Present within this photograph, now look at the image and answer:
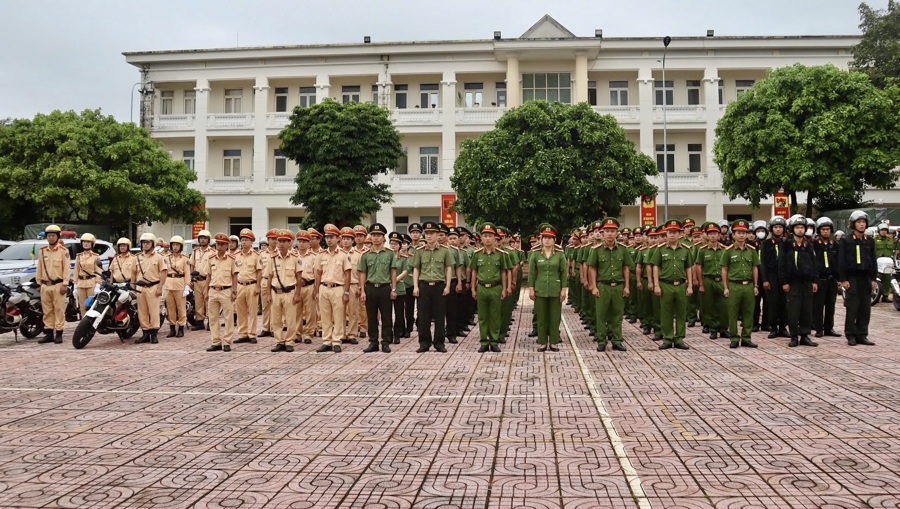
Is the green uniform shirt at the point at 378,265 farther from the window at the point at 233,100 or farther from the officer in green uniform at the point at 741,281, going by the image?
the window at the point at 233,100

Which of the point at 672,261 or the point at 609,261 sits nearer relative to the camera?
the point at 609,261

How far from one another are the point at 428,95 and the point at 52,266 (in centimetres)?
2976

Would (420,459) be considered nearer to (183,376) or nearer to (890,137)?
(183,376)

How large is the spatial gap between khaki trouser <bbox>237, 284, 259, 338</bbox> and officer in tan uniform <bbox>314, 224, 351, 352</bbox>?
56.2 inches

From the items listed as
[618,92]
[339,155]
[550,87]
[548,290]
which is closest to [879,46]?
[618,92]

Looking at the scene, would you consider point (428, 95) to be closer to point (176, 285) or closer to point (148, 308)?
point (176, 285)

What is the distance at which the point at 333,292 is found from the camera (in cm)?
1137

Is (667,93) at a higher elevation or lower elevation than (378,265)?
higher

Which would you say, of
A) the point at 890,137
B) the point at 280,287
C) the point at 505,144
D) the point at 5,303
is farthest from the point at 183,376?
the point at 890,137

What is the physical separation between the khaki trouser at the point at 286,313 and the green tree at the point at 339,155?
15.8 meters

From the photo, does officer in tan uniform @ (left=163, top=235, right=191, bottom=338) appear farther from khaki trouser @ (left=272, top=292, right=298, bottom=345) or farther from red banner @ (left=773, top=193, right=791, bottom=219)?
red banner @ (left=773, top=193, right=791, bottom=219)

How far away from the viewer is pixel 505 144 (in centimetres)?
2503

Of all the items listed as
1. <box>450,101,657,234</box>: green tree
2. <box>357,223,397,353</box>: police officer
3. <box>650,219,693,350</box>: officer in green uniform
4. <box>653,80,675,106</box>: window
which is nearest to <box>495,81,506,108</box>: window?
<box>653,80,675,106</box>: window

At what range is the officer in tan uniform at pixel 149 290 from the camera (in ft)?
41.0
